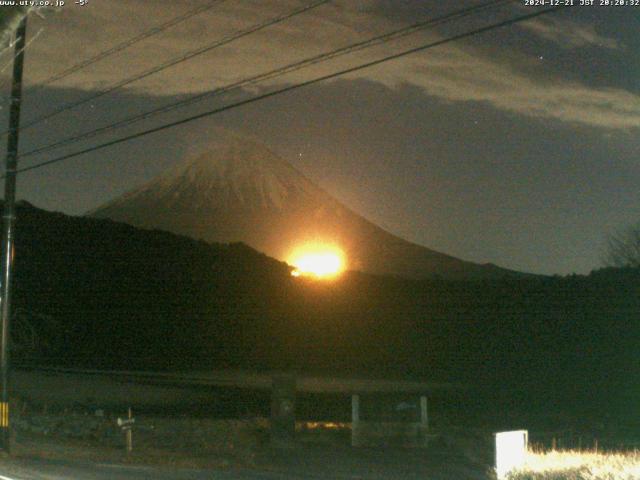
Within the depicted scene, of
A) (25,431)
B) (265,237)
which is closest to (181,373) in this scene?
(25,431)

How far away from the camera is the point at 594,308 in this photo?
61.0m

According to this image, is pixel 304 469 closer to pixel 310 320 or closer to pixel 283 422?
pixel 283 422

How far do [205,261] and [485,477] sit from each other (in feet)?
291

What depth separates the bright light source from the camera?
97750mm

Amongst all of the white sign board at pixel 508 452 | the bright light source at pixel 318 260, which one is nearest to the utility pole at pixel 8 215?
the white sign board at pixel 508 452

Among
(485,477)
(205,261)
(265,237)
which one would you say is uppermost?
(265,237)

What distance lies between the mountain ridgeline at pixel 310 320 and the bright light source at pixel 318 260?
3567 mm

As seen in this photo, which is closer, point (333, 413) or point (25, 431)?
point (25, 431)

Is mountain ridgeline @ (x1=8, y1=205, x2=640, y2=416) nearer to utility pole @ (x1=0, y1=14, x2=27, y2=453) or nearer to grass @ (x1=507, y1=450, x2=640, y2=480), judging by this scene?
grass @ (x1=507, y1=450, x2=640, y2=480)

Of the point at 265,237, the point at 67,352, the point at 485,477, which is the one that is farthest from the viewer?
the point at 265,237

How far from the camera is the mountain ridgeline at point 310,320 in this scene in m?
56.5

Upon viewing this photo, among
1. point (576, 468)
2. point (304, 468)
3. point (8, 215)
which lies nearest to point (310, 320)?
point (8, 215)

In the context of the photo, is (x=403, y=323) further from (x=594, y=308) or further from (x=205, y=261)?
(x=205, y=261)

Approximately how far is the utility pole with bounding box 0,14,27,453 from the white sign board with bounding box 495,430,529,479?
35.6 ft
